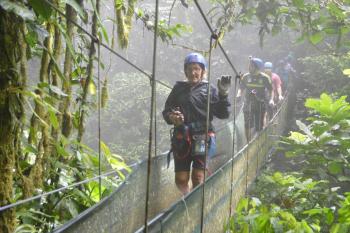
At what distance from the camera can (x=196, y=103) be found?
2.15 meters

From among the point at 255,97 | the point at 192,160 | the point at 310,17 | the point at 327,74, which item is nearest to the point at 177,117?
the point at 192,160

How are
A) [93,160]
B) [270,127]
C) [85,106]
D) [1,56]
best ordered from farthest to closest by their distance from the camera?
1. [270,127]
2. [93,160]
3. [85,106]
4. [1,56]

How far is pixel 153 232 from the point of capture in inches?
44.0

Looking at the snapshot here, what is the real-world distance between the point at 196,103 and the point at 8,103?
138 cm

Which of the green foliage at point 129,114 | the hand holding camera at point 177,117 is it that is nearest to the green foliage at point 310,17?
the hand holding camera at point 177,117

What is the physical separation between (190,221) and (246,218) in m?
0.46

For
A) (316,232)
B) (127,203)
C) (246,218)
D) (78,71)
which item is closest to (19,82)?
(127,203)

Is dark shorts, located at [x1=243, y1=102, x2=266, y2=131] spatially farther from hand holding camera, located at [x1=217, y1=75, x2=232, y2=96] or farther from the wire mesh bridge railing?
hand holding camera, located at [x1=217, y1=75, x2=232, y2=96]

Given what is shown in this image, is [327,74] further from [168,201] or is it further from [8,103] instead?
[8,103]

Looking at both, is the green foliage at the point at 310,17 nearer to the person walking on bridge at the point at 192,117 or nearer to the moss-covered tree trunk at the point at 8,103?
the person walking on bridge at the point at 192,117

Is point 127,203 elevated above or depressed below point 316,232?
above

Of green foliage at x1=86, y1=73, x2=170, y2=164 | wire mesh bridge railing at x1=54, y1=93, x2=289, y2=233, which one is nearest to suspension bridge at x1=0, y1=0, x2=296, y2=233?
wire mesh bridge railing at x1=54, y1=93, x2=289, y2=233

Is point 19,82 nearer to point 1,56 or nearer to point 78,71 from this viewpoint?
point 1,56

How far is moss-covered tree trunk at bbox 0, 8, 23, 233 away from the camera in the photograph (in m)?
0.84
